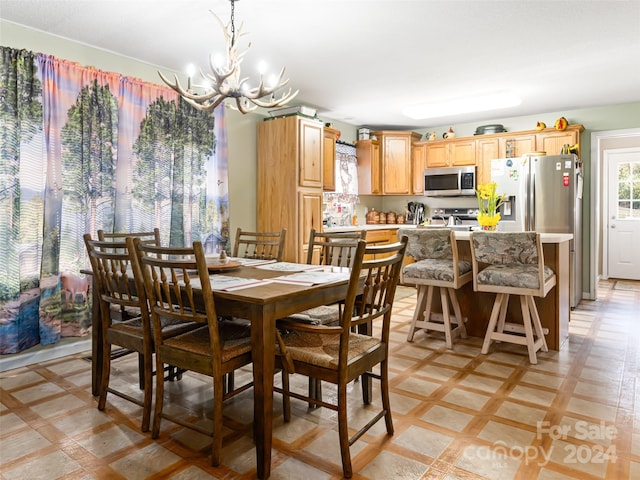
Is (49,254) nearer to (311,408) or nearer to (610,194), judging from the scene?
(311,408)

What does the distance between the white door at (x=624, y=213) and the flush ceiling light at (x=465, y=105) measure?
3.18 metres

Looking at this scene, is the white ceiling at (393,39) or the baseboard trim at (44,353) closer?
the white ceiling at (393,39)

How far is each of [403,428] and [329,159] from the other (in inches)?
153

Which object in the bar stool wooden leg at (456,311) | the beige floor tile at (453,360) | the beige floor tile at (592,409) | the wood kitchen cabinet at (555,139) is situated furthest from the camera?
the wood kitchen cabinet at (555,139)

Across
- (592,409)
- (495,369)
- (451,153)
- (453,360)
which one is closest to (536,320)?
(495,369)

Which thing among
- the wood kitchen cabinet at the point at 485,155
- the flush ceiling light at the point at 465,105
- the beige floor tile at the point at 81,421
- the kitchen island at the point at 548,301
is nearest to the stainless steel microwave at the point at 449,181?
the wood kitchen cabinet at the point at 485,155

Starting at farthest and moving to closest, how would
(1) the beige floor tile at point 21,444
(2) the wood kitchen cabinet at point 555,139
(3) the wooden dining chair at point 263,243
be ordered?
(2) the wood kitchen cabinet at point 555,139 < (3) the wooden dining chair at point 263,243 < (1) the beige floor tile at point 21,444

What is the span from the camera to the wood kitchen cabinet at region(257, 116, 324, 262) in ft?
15.0

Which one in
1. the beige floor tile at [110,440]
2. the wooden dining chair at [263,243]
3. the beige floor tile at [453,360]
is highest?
the wooden dining chair at [263,243]

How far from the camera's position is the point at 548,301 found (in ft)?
11.3

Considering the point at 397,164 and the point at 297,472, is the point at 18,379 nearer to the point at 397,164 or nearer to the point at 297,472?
→ the point at 297,472

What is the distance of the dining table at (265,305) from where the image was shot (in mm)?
1718

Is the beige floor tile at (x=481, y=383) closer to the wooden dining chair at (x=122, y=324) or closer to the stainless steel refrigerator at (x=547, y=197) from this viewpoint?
the wooden dining chair at (x=122, y=324)

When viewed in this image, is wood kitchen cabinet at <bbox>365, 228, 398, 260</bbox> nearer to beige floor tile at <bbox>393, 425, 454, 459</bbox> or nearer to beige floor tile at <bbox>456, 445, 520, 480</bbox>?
beige floor tile at <bbox>393, 425, 454, 459</bbox>
